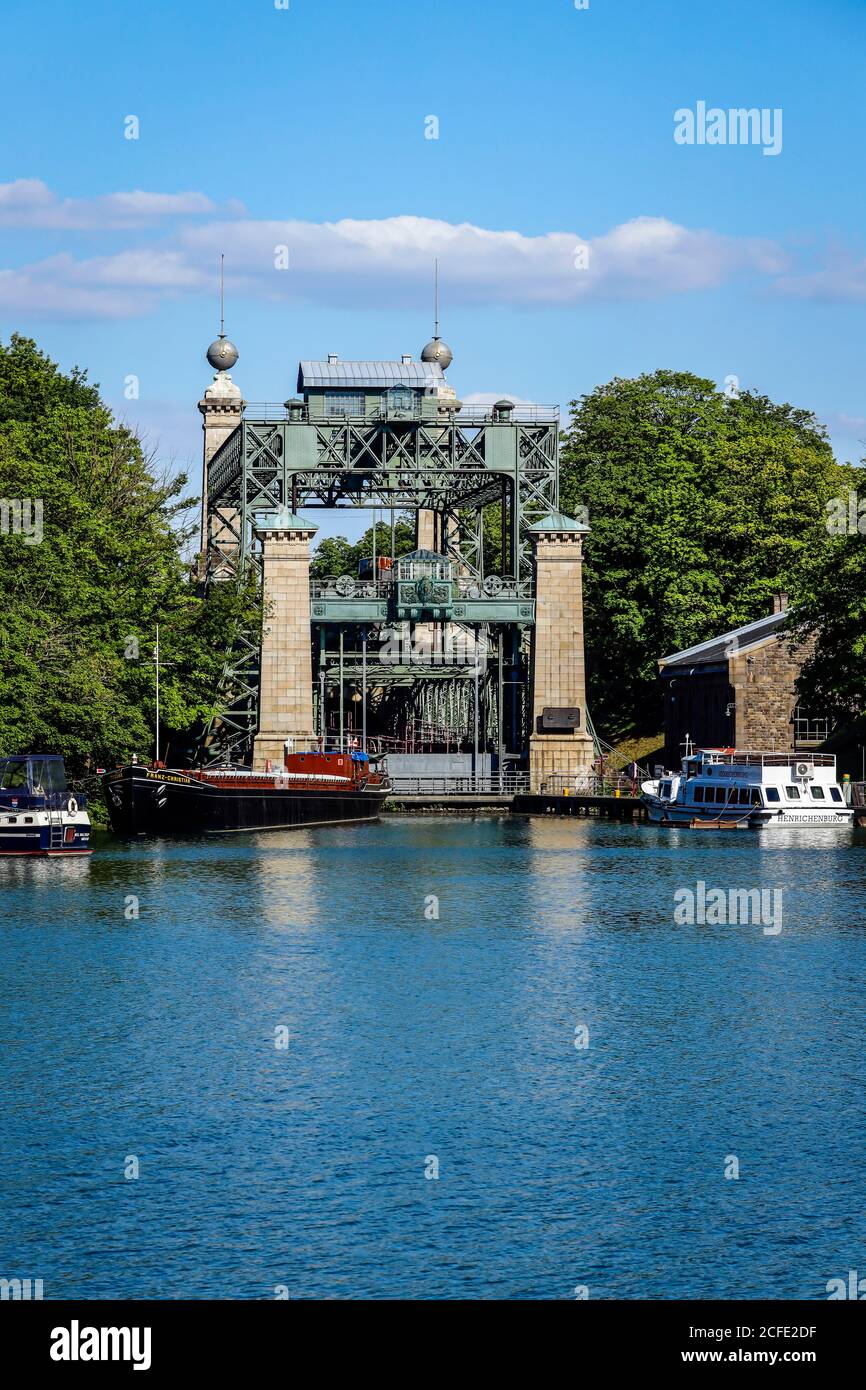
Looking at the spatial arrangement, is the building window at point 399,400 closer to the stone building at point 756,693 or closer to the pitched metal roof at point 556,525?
the pitched metal roof at point 556,525

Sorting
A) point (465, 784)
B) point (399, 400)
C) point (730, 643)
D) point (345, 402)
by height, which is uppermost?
point (345, 402)

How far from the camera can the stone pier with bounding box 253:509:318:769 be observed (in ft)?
305

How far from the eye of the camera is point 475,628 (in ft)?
317

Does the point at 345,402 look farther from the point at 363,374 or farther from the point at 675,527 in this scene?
the point at 675,527

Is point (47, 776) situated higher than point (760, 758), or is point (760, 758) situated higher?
point (47, 776)

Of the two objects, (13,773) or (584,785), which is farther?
(584,785)

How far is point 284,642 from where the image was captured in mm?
93000

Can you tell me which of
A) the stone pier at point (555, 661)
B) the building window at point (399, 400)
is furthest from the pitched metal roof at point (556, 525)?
the building window at point (399, 400)

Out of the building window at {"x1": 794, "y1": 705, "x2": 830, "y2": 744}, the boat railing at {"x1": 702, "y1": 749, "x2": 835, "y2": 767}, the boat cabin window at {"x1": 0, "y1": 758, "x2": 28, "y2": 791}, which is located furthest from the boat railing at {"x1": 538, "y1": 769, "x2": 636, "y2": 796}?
the boat cabin window at {"x1": 0, "y1": 758, "x2": 28, "y2": 791}

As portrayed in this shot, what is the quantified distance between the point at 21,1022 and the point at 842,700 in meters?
53.3

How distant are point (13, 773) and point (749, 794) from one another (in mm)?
33451

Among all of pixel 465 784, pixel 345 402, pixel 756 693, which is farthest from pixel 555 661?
pixel 345 402

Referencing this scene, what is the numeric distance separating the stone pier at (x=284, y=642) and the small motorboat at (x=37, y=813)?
25.6m
